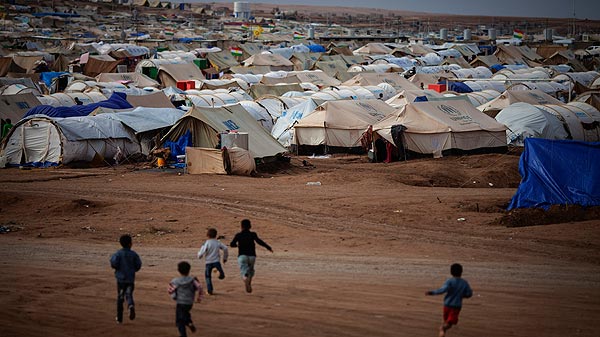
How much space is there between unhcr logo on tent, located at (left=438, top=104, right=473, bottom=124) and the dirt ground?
4898 millimetres

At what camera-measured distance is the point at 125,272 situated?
11641mm

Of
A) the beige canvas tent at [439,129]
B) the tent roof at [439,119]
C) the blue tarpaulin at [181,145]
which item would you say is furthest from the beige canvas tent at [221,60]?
the blue tarpaulin at [181,145]

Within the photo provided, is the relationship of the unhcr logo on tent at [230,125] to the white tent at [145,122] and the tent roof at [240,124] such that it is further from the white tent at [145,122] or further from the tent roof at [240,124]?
the white tent at [145,122]

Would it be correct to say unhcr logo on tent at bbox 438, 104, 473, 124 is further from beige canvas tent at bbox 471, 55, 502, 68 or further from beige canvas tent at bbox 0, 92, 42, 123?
beige canvas tent at bbox 471, 55, 502, 68

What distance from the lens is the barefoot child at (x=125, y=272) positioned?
11.6 meters

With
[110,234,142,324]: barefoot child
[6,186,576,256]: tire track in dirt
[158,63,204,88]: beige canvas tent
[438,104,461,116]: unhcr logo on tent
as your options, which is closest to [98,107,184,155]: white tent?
[6,186,576,256]: tire track in dirt

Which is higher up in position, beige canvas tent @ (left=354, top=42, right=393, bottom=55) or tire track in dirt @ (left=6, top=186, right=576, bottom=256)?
beige canvas tent @ (left=354, top=42, right=393, bottom=55)

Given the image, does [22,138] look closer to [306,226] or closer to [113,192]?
[113,192]

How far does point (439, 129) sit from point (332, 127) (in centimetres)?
435

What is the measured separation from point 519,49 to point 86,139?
225 ft

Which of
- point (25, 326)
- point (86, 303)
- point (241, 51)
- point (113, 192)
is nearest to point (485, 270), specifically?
point (86, 303)

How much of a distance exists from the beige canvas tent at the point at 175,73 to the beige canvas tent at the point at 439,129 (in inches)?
1144

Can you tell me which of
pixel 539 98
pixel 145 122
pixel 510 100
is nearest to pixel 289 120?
pixel 145 122

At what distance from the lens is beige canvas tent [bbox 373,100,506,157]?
31328 mm
